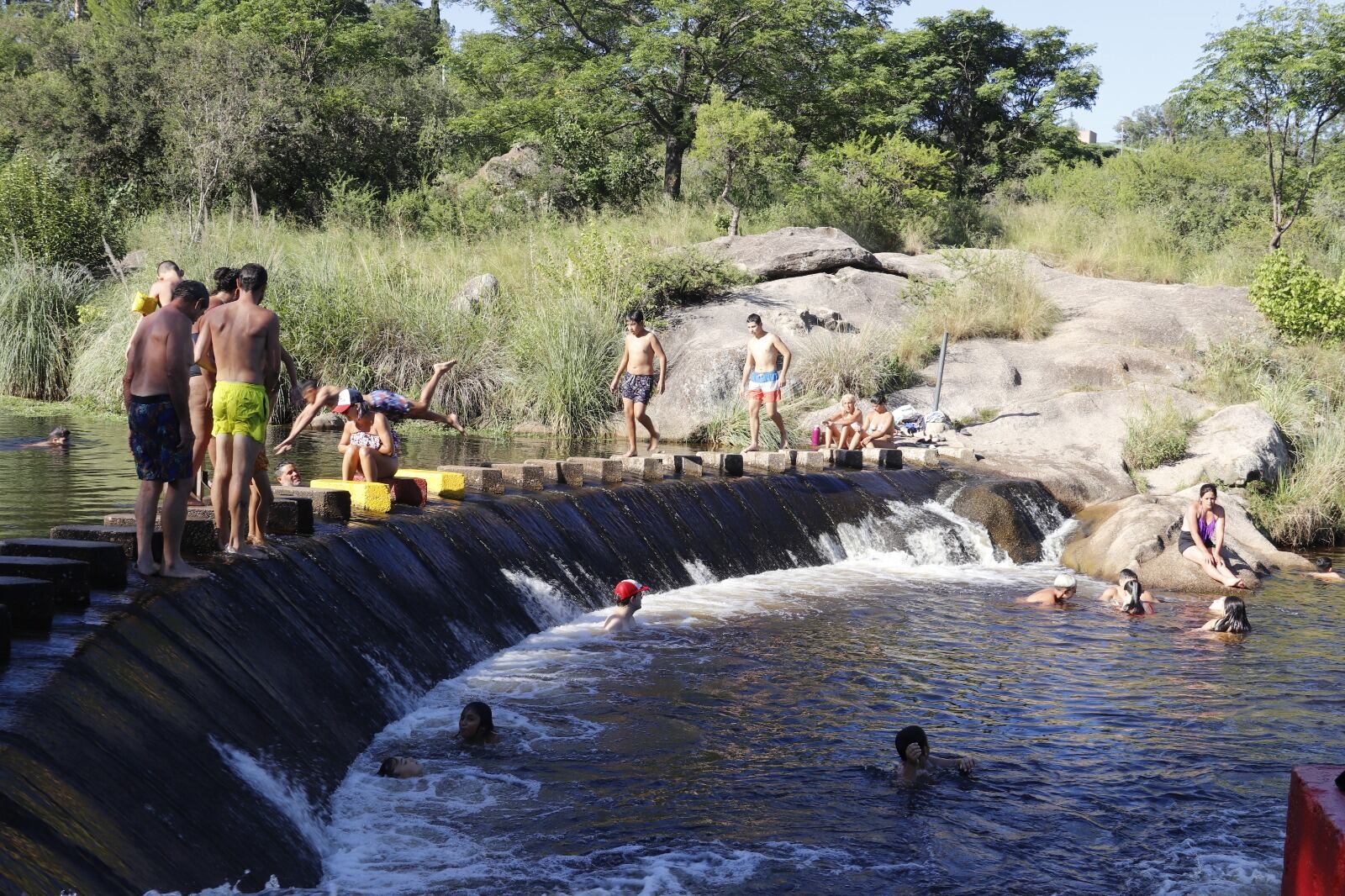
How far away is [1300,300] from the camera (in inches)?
861

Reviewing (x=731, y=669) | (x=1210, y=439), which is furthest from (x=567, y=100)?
(x=731, y=669)

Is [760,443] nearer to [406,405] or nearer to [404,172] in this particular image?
[406,405]

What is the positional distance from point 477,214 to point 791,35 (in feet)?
30.9

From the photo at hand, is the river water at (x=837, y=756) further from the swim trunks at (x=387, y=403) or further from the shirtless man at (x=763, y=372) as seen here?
the shirtless man at (x=763, y=372)

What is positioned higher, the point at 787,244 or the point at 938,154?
the point at 938,154

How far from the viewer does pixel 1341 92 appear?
26.8 m

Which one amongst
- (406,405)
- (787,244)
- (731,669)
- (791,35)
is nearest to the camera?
(731,669)

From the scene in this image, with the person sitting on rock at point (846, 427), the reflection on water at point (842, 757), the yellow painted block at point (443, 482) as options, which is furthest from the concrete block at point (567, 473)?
the person sitting on rock at point (846, 427)

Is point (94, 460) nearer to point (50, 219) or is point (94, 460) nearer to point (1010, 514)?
point (1010, 514)

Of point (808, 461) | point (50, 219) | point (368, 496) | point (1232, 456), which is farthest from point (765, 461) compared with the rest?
point (50, 219)

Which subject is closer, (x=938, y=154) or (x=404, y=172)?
(x=938, y=154)

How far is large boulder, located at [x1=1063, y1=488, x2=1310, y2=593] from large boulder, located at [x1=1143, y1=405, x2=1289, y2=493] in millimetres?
809

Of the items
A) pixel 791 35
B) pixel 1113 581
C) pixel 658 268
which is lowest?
pixel 1113 581

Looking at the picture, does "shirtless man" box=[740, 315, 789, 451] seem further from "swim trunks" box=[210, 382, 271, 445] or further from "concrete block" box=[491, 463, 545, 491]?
"swim trunks" box=[210, 382, 271, 445]
